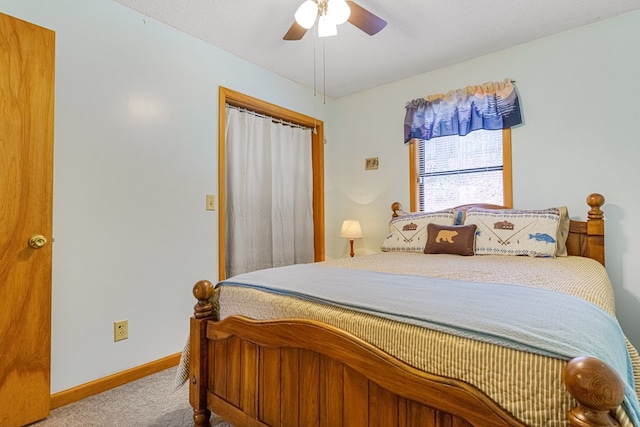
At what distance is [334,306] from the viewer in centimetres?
111

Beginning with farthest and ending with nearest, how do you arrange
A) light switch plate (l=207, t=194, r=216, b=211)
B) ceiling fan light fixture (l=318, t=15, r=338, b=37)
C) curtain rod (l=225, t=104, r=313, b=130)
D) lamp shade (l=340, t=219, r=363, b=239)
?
lamp shade (l=340, t=219, r=363, b=239)
curtain rod (l=225, t=104, r=313, b=130)
light switch plate (l=207, t=194, r=216, b=211)
ceiling fan light fixture (l=318, t=15, r=338, b=37)

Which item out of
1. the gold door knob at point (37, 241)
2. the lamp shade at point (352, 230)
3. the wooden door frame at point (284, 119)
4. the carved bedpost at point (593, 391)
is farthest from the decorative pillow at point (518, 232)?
the gold door knob at point (37, 241)

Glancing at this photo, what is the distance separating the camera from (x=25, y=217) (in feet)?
5.40

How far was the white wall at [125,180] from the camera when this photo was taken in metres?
1.86

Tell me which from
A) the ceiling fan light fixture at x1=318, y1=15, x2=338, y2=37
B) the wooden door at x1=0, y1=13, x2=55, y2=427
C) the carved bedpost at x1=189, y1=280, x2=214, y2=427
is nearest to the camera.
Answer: the carved bedpost at x1=189, y1=280, x2=214, y2=427

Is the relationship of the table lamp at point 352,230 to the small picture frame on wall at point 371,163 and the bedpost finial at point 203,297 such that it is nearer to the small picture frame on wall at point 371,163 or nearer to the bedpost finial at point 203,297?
the small picture frame on wall at point 371,163

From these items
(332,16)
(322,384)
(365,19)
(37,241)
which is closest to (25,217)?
(37,241)

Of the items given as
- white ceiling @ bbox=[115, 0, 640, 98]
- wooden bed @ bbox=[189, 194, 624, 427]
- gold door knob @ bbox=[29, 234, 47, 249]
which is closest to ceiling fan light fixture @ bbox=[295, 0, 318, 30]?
white ceiling @ bbox=[115, 0, 640, 98]

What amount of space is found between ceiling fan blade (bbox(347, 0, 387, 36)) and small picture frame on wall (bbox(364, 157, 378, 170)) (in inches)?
61.4

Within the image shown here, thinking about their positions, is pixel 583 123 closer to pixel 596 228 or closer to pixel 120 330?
pixel 596 228

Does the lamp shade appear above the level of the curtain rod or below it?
below

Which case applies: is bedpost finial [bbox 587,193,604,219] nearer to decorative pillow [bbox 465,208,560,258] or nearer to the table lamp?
decorative pillow [bbox 465,208,560,258]

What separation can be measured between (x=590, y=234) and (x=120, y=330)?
3.12 m

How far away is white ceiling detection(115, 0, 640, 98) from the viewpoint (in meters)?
2.13
